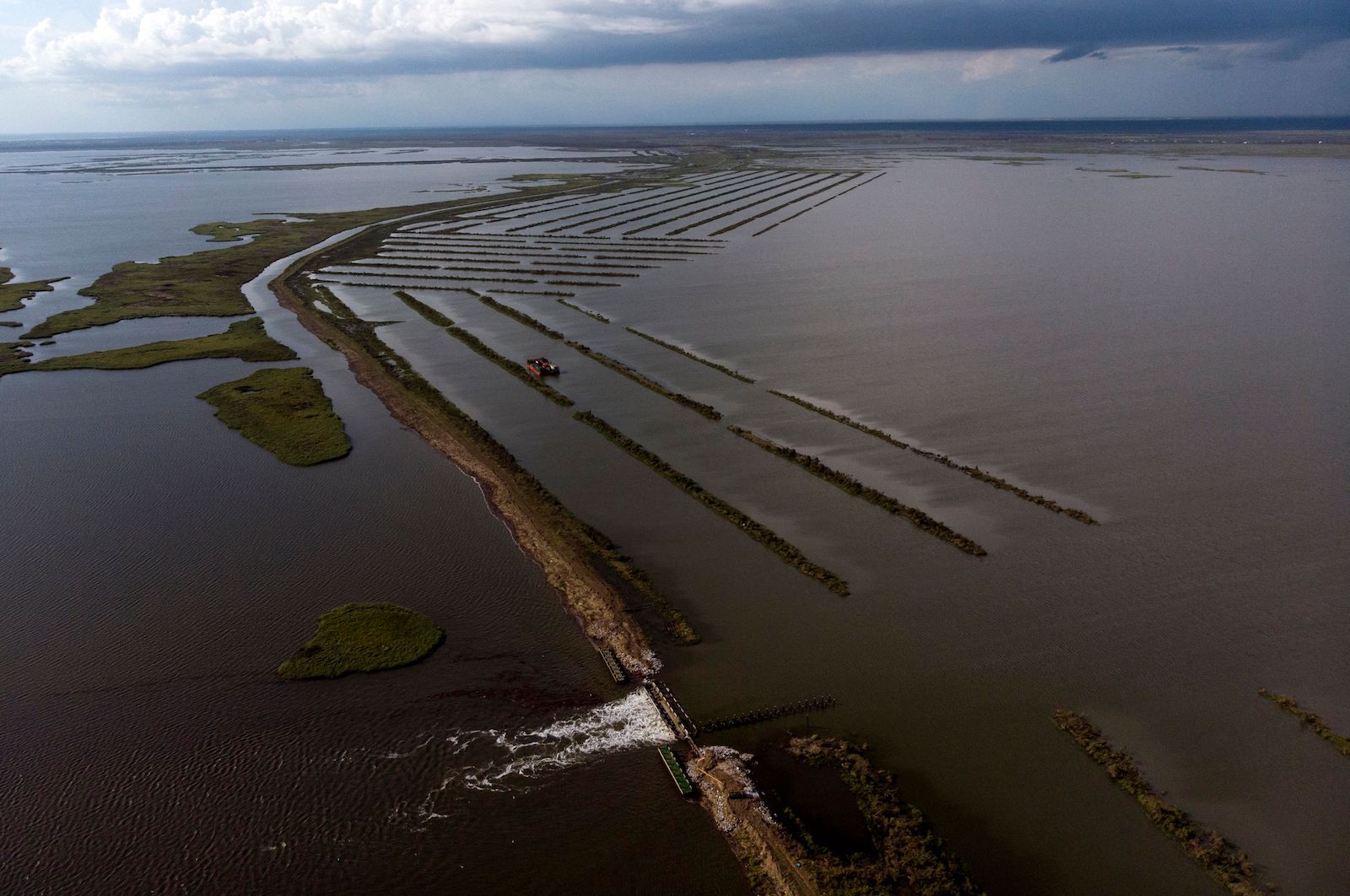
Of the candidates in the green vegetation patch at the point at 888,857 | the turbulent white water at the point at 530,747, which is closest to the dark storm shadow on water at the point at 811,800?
the green vegetation patch at the point at 888,857

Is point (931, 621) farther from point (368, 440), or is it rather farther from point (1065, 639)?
point (368, 440)

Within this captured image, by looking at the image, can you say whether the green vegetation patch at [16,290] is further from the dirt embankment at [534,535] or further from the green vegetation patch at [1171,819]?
the green vegetation patch at [1171,819]

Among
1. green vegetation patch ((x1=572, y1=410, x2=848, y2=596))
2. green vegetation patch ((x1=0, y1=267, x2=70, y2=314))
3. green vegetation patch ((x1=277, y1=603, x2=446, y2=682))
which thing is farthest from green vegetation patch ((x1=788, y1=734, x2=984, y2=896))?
green vegetation patch ((x1=0, y1=267, x2=70, y2=314))

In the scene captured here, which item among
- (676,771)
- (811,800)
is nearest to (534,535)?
(676,771)

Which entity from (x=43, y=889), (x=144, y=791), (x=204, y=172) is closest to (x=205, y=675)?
(x=144, y=791)

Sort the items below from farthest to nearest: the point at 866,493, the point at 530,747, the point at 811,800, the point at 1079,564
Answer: the point at 866,493
the point at 1079,564
the point at 530,747
the point at 811,800

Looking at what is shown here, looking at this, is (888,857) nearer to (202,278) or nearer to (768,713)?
(768,713)
